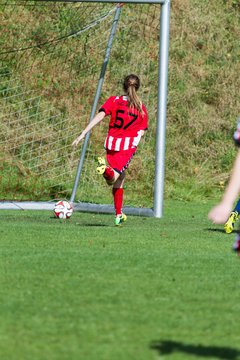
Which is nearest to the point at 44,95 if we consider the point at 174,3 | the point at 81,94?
the point at 81,94

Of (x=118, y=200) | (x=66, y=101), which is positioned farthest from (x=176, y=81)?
(x=118, y=200)

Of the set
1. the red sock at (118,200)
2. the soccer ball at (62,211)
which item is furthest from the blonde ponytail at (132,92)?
the soccer ball at (62,211)

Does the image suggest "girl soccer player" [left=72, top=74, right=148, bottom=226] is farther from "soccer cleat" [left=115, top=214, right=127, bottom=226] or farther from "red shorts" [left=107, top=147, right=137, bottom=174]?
"soccer cleat" [left=115, top=214, right=127, bottom=226]

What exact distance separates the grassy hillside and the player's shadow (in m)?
9.70

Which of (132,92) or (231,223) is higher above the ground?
(132,92)

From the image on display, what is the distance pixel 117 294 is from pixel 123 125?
A: 18.3ft

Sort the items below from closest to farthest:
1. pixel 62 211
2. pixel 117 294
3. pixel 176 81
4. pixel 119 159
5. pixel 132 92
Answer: pixel 117 294 → pixel 119 159 → pixel 132 92 → pixel 62 211 → pixel 176 81

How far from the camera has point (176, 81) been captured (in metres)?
18.1

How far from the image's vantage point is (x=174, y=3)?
19.6 meters

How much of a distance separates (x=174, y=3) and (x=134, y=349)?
15.7 m

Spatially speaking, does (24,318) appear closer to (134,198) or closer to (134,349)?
(134,349)

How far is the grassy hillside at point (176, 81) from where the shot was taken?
1470cm

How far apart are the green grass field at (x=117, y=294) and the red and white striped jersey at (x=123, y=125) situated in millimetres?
1636

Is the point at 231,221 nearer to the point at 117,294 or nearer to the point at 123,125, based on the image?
the point at 123,125
